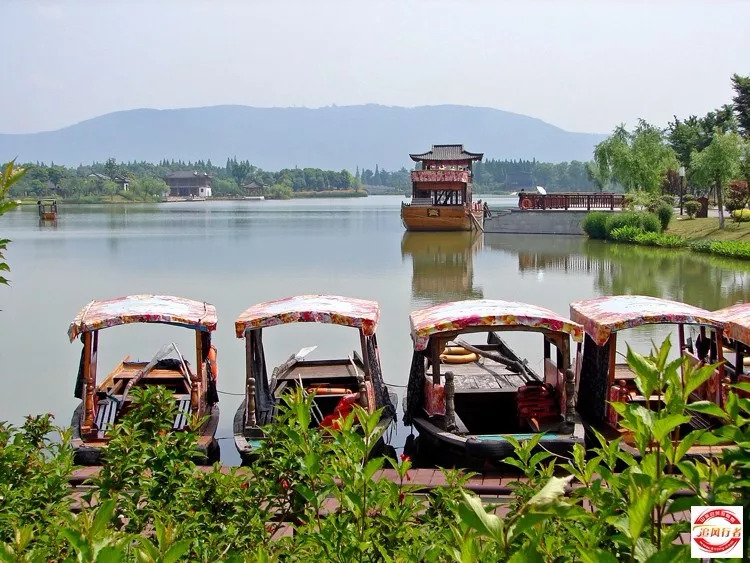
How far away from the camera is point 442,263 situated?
3206 cm

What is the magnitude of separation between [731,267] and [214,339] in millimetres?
A: 18520

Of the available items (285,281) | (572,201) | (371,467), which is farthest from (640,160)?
(371,467)

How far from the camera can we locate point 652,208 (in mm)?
38656

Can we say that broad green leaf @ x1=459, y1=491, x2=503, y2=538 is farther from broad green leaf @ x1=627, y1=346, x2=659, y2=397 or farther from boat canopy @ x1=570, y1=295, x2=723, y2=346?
boat canopy @ x1=570, y1=295, x2=723, y2=346

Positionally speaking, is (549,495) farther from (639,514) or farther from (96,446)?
(96,446)

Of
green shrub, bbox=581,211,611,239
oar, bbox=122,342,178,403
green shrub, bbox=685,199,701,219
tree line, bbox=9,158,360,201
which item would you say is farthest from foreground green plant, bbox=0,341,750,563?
tree line, bbox=9,158,360,201

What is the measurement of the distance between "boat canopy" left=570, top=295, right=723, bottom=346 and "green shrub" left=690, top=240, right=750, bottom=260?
69.6ft

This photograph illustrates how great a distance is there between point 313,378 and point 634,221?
29.9 m

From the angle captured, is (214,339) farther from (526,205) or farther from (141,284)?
(526,205)

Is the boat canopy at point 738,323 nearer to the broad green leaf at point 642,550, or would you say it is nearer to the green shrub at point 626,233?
the broad green leaf at point 642,550

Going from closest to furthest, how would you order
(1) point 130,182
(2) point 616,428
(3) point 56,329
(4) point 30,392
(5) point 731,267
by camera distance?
(2) point 616,428, (4) point 30,392, (3) point 56,329, (5) point 731,267, (1) point 130,182

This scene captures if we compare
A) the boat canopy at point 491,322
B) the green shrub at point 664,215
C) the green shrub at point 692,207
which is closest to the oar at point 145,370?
the boat canopy at point 491,322

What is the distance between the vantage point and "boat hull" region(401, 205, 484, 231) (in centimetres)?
4606

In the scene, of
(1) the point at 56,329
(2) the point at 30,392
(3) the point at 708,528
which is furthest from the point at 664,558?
(1) the point at 56,329
